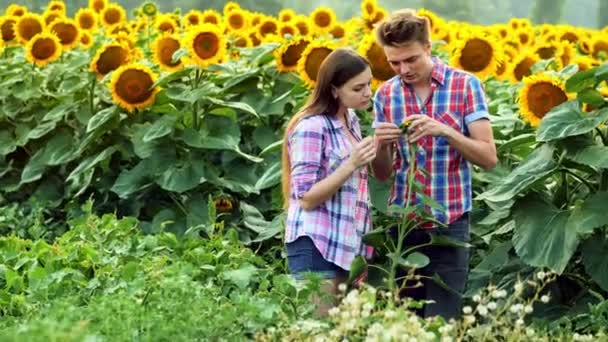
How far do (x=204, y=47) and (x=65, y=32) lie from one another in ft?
6.05

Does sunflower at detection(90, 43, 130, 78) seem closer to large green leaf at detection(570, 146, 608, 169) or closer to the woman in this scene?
the woman

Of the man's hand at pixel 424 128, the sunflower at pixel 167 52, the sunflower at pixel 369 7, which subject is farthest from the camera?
the sunflower at pixel 369 7

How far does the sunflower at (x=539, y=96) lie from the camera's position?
239 inches

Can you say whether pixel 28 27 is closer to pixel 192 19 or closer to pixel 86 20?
pixel 86 20

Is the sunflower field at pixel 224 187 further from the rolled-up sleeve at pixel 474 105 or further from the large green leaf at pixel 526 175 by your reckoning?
the rolled-up sleeve at pixel 474 105

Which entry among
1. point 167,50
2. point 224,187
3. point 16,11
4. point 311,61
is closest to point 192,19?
point 16,11

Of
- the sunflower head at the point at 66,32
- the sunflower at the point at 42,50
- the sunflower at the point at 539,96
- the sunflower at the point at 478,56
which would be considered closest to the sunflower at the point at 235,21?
the sunflower head at the point at 66,32

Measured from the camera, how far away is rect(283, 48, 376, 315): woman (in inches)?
214

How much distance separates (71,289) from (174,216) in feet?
7.36

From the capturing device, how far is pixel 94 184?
8.18m

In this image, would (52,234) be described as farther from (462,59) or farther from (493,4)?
(493,4)

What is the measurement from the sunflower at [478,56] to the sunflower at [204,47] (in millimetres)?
1330

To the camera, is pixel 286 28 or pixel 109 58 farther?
pixel 286 28

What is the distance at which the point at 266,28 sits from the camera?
955cm
